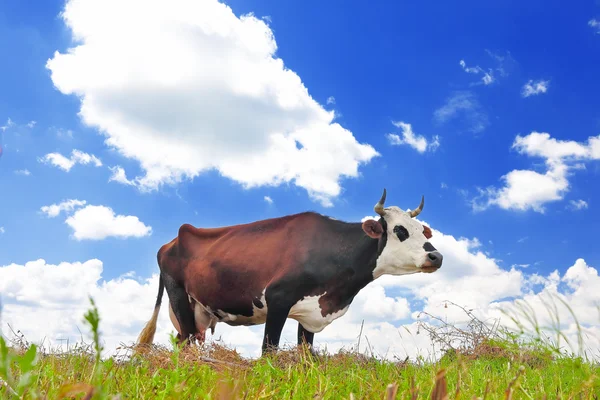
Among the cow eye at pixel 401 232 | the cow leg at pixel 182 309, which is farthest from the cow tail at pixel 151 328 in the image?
the cow eye at pixel 401 232

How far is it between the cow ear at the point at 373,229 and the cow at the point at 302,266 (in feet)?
0.05

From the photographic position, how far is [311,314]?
8.83 meters

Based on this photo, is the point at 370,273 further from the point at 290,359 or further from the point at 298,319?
the point at 290,359

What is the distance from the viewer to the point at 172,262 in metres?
11.0

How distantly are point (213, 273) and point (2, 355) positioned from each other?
29.4 feet

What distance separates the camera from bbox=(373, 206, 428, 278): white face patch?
913cm

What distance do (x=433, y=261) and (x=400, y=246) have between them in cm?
55

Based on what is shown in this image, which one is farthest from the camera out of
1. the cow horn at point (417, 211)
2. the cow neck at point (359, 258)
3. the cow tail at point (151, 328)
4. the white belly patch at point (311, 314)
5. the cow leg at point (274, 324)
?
the cow tail at point (151, 328)

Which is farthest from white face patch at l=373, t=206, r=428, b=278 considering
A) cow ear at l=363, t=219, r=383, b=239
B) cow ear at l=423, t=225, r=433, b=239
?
cow ear at l=423, t=225, r=433, b=239

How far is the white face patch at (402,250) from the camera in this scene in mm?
9133

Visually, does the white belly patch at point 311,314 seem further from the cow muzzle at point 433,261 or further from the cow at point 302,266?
the cow muzzle at point 433,261

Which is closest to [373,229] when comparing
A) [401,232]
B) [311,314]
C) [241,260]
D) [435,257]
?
[401,232]

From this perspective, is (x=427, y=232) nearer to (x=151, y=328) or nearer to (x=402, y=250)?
(x=402, y=250)

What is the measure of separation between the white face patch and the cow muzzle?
5 cm
